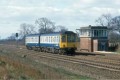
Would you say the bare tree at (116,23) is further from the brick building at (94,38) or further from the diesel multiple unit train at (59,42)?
the diesel multiple unit train at (59,42)

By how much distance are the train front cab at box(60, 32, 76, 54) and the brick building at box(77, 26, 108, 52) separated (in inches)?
531

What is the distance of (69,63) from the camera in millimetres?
30672

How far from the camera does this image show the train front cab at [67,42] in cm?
4425

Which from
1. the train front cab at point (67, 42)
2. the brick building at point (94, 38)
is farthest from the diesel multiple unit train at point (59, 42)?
the brick building at point (94, 38)

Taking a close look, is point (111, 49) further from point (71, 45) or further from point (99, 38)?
point (71, 45)

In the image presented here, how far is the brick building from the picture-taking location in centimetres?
5816

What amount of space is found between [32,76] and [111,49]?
42647 mm

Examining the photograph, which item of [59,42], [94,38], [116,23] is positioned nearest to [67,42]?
[59,42]

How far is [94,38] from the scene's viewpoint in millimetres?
A: 60781

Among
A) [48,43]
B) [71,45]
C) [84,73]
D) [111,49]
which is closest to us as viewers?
[84,73]

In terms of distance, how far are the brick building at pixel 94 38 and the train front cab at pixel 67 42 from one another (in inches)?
531

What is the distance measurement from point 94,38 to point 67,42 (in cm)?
1712

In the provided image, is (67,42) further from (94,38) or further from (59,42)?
(94,38)

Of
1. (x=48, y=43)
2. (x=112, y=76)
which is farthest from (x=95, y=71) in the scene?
(x=48, y=43)
